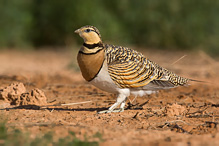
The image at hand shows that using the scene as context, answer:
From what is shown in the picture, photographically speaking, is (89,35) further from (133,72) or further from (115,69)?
(133,72)

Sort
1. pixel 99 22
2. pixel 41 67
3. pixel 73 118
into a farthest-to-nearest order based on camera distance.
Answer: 1. pixel 99 22
2. pixel 41 67
3. pixel 73 118

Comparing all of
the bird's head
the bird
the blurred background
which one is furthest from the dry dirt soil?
the blurred background

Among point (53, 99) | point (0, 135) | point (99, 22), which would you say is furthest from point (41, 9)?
point (0, 135)

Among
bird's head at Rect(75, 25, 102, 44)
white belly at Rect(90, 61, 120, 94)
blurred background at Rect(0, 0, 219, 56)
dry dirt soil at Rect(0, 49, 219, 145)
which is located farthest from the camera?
blurred background at Rect(0, 0, 219, 56)

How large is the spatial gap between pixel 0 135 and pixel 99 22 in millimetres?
10602

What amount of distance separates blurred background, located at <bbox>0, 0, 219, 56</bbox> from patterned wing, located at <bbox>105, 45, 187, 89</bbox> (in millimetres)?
8096

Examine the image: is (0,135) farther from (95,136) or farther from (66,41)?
(66,41)

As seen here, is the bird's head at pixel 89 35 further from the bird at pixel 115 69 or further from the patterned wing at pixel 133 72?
the patterned wing at pixel 133 72

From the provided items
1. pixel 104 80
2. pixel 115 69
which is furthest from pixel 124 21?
pixel 104 80

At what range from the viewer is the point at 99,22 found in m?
13.8

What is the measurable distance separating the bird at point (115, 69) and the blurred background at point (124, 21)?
26.8 ft

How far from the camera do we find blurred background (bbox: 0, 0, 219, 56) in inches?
542

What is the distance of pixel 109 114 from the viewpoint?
4793 mm

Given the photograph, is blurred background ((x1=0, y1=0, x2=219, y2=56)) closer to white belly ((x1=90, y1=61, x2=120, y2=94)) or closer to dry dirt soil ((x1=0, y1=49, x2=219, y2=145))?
dry dirt soil ((x1=0, y1=49, x2=219, y2=145))
